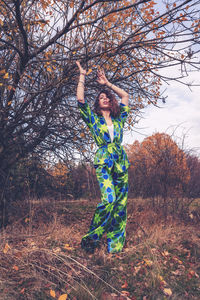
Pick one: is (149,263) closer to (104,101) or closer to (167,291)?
(167,291)

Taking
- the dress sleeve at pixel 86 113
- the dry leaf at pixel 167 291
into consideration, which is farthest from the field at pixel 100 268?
the dress sleeve at pixel 86 113

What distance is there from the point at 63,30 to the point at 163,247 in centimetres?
325

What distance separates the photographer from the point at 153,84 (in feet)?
17.0

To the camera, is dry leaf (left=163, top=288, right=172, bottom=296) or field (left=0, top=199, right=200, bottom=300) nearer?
field (left=0, top=199, right=200, bottom=300)

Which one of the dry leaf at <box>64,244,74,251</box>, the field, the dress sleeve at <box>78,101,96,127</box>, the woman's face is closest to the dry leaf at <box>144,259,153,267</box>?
the field

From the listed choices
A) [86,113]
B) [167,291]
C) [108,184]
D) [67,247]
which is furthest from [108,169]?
[167,291]

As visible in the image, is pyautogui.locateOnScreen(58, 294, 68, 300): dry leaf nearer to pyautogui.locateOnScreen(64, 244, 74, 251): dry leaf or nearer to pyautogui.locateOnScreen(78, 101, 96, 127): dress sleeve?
pyautogui.locateOnScreen(64, 244, 74, 251): dry leaf

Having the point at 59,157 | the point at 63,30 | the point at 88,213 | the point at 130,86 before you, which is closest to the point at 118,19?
the point at 63,30

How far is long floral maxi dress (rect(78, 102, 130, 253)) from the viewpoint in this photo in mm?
3129

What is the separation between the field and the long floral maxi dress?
0.18 m

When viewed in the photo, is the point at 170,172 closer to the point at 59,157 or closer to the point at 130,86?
the point at 130,86

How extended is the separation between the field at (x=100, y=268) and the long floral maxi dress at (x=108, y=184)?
18 cm

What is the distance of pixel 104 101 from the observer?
3398 mm

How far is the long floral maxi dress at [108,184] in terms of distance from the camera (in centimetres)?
313
